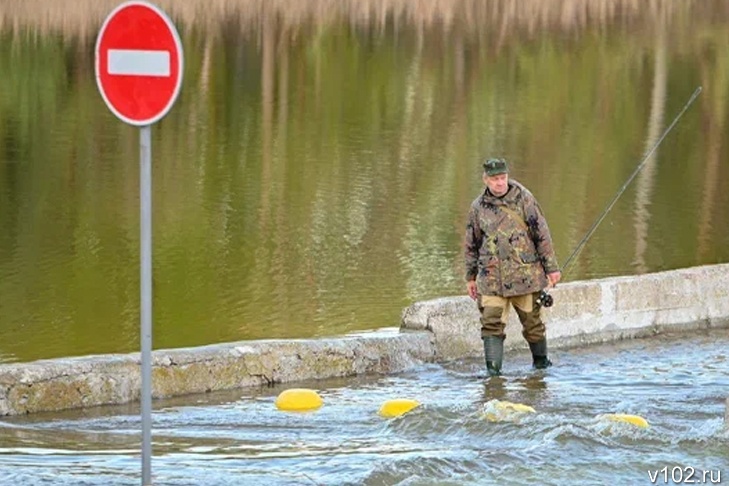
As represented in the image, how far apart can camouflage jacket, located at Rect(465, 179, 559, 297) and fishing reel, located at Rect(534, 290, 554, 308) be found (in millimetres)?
→ 80

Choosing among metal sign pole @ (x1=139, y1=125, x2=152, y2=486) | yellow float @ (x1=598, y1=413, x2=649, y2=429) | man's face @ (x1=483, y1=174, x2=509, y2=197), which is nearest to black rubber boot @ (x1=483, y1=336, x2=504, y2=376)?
man's face @ (x1=483, y1=174, x2=509, y2=197)

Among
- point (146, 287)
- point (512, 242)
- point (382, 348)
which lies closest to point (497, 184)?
point (512, 242)

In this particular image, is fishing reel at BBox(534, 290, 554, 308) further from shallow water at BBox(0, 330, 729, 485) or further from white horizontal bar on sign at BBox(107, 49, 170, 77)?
white horizontal bar on sign at BBox(107, 49, 170, 77)

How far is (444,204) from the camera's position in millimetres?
28906

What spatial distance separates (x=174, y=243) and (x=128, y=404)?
39.4ft

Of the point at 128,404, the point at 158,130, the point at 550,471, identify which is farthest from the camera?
the point at 158,130

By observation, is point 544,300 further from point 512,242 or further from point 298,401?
point 298,401

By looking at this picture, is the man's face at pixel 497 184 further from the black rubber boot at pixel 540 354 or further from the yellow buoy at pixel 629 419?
the yellow buoy at pixel 629 419

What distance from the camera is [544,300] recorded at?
13.6m

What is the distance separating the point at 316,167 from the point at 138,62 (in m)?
24.6

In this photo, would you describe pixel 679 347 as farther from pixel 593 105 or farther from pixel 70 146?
pixel 593 105

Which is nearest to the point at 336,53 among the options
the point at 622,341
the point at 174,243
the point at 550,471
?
the point at 174,243

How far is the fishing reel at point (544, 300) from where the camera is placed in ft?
44.5

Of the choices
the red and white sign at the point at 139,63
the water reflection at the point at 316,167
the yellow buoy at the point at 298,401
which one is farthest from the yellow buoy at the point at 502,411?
the water reflection at the point at 316,167
